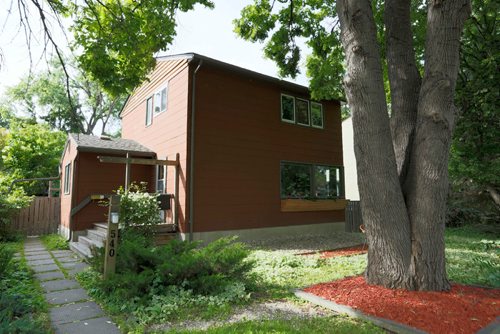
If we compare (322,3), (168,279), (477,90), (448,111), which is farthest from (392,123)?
(477,90)

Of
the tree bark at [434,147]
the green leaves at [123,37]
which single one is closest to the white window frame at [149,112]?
the green leaves at [123,37]

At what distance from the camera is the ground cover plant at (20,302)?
2.95 metres

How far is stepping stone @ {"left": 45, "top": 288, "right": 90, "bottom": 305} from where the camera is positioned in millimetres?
4684

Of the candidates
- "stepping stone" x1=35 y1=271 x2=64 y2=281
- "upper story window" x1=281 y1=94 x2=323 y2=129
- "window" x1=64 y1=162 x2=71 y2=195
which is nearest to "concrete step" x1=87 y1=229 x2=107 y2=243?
"stepping stone" x1=35 y1=271 x2=64 y2=281

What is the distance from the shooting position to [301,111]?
1263cm

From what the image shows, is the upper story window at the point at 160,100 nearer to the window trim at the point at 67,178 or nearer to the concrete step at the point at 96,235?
the window trim at the point at 67,178

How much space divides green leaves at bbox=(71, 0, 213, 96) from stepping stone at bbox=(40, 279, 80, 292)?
376 cm

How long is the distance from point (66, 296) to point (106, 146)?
695cm

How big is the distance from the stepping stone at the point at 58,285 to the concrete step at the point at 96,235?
2.69 m

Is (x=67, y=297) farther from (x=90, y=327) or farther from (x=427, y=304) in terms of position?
(x=427, y=304)

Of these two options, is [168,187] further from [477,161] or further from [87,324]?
[477,161]

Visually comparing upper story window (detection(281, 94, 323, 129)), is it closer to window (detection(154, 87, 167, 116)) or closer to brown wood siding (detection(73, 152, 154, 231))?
window (detection(154, 87, 167, 116))

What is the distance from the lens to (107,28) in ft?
21.3

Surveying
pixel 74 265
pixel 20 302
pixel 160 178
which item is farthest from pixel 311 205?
pixel 20 302
